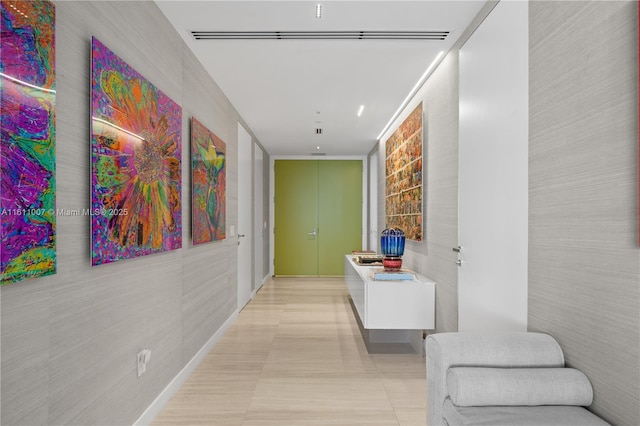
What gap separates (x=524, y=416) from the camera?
1.38 meters

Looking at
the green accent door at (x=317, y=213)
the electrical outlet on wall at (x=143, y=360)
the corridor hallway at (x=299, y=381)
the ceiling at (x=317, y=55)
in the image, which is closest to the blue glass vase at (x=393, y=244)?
the corridor hallway at (x=299, y=381)

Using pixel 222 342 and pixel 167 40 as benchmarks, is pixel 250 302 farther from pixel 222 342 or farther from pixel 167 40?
pixel 167 40

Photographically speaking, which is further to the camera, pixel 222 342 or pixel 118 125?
pixel 222 342

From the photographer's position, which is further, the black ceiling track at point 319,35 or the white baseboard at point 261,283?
the white baseboard at point 261,283

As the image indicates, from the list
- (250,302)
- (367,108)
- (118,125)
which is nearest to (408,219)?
(367,108)

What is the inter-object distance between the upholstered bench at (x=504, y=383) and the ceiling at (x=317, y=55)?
1995mm

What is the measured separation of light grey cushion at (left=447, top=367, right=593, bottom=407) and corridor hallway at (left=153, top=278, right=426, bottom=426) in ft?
3.41

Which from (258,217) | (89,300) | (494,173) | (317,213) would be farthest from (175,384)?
(317,213)

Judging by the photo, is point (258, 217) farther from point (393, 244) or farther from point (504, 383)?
point (504, 383)

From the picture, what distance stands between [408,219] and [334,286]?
3202 mm

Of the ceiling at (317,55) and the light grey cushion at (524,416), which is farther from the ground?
the ceiling at (317,55)

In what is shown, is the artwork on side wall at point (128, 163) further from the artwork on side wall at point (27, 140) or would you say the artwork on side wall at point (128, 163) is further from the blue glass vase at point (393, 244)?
the blue glass vase at point (393, 244)

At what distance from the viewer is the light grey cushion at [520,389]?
147 cm

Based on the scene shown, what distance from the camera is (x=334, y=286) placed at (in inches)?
286
